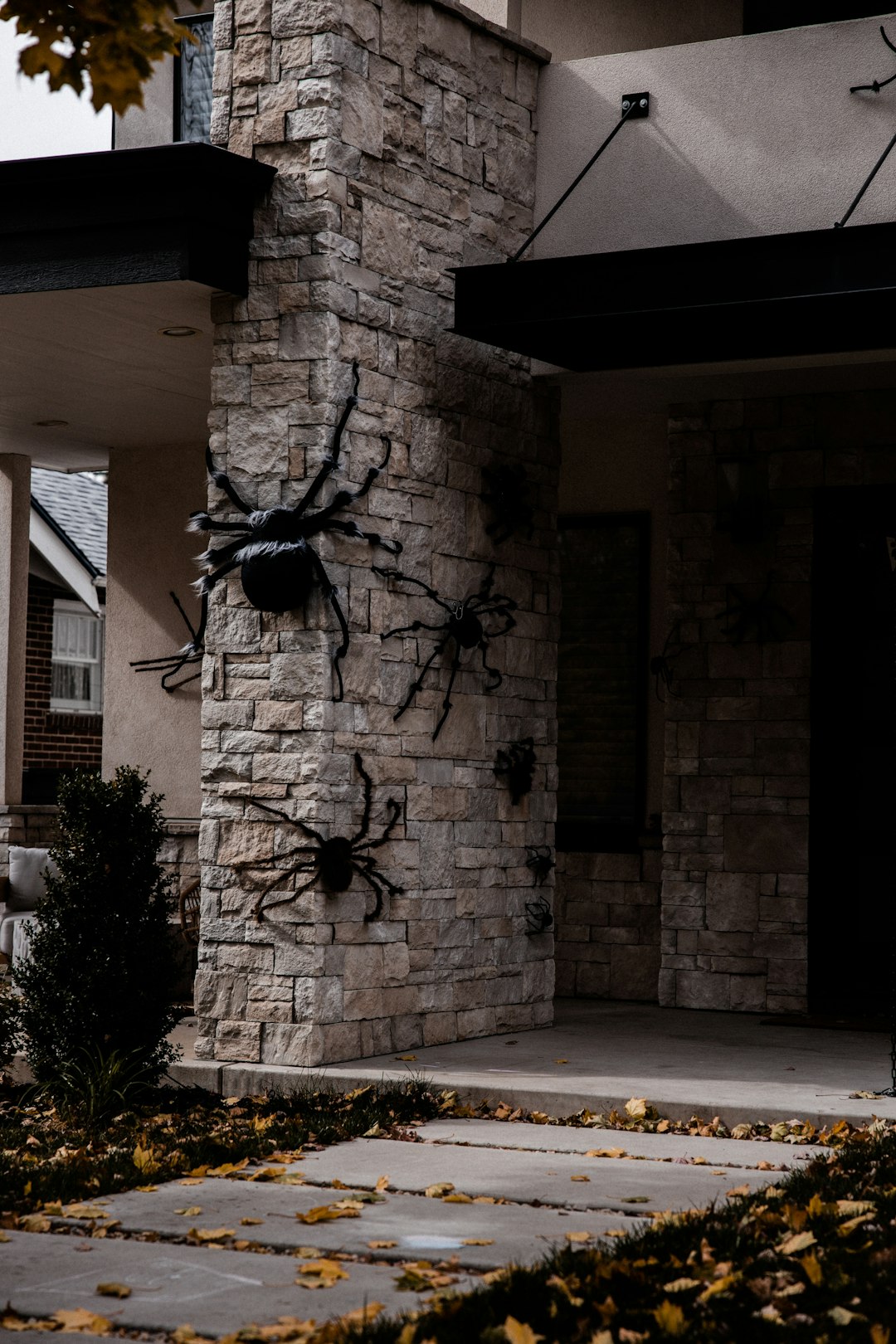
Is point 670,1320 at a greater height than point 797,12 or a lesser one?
lesser

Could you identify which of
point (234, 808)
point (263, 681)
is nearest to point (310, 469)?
point (263, 681)

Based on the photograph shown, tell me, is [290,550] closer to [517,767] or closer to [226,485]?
[226,485]

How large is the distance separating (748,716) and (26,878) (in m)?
5.22

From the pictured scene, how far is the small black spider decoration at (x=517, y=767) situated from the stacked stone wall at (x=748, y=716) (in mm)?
1494

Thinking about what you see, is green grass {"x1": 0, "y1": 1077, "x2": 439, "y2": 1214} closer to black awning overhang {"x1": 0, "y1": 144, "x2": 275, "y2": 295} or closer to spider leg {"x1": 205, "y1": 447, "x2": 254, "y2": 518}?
spider leg {"x1": 205, "y1": 447, "x2": 254, "y2": 518}

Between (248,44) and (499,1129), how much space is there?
201 inches

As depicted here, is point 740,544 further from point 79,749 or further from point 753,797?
point 79,749

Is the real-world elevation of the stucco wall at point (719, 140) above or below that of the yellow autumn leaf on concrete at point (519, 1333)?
above

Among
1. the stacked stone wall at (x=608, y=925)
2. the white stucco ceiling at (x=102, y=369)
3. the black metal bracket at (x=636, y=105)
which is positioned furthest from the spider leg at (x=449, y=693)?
the black metal bracket at (x=636, y=105)

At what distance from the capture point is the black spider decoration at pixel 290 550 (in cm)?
761

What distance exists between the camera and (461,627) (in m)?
8.70

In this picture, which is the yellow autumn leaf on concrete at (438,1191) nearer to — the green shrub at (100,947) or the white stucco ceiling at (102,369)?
the green shrub at (100,947)

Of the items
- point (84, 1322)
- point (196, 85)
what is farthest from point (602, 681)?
point (84, 1322)

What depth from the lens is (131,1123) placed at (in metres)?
6.64
